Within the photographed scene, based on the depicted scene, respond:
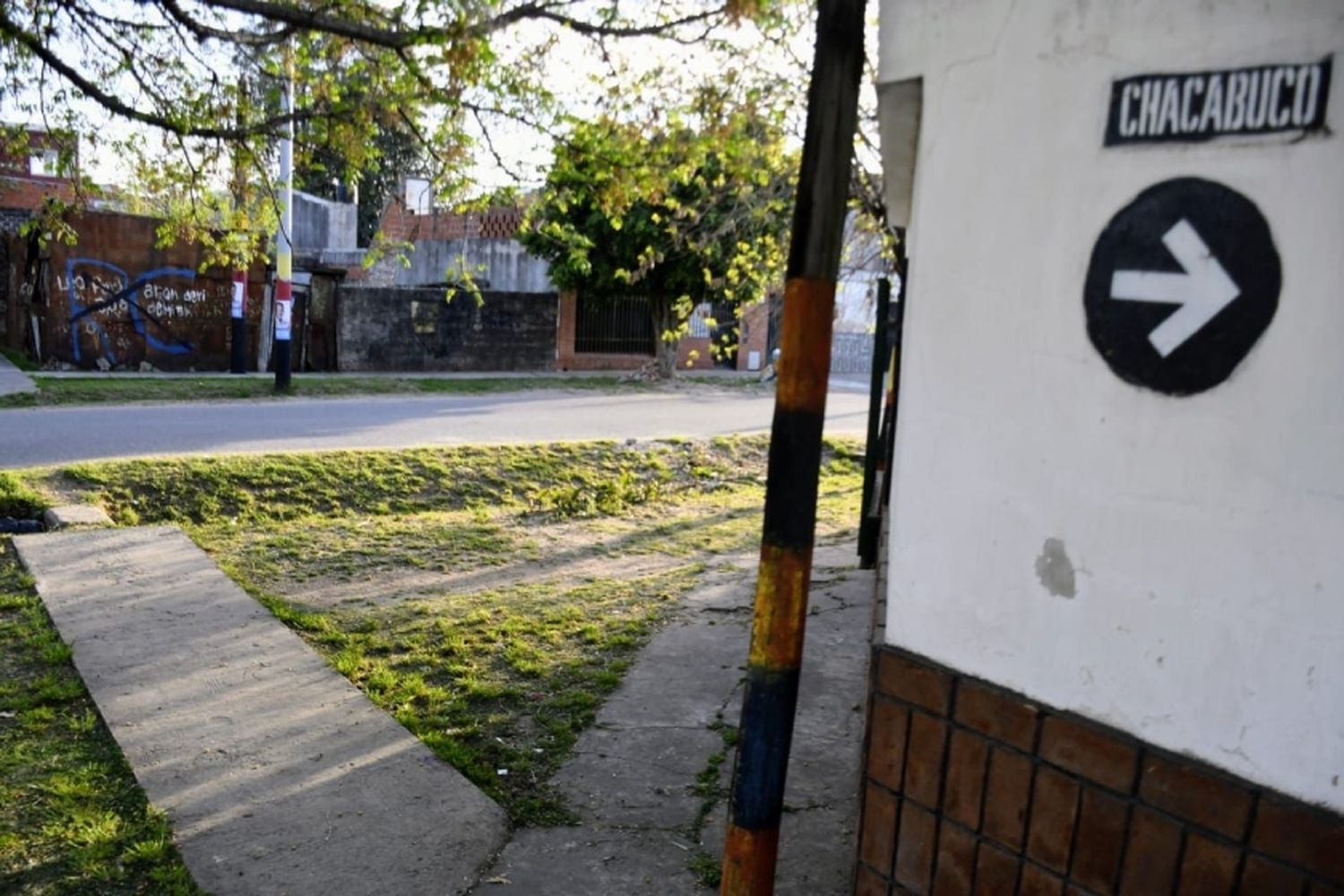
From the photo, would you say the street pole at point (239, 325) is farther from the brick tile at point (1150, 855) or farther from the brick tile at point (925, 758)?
the brick tile at point (1150, 855)

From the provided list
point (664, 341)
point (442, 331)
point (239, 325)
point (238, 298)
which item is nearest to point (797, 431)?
point (238, 298)

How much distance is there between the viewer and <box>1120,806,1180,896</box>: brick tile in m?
1.91

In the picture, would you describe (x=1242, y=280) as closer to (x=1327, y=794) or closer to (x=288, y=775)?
(x=1327, y=794)

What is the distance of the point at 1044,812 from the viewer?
2.10 m

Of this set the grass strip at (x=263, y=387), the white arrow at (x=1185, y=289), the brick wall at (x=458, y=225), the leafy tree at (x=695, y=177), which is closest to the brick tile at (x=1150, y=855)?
the white arrow at (x=1185, y=289)

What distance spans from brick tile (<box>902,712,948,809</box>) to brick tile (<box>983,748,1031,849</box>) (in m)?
0.12

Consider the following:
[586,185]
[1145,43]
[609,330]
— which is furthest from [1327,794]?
[609,330]

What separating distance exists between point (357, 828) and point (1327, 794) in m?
2.65

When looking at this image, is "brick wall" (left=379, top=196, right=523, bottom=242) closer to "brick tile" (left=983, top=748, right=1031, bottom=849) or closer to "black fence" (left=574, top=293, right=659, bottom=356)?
"black fence" (left=574, top=293, right=659, bottom=356)

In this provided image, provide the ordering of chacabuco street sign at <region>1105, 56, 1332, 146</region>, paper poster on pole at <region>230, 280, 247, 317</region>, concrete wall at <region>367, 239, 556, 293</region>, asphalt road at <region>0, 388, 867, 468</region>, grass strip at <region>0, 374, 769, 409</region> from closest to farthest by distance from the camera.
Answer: chacabuco street sign at <region>1105, 56, 1332, 146</region> < asphalt road at <region>0, 388, 867, 468</region> < grass strip at <region>0, 374, 769, 409</region> < paper poster on pole at <region>230, 280, 247, 317</region> < concrete wall at <region>367, 239, 556, 293</region>

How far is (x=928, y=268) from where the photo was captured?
220cm

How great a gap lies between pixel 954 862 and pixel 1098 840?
14.1 inches

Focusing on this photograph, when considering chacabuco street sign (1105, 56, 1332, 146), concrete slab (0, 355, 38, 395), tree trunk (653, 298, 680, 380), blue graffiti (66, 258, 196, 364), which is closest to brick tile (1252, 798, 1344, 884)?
chacabuco street sign (1105, 56, 1332, 146)

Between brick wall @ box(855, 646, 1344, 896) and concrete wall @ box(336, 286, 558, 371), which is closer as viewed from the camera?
brick wall @ box(855, 646, 1344, 896)
